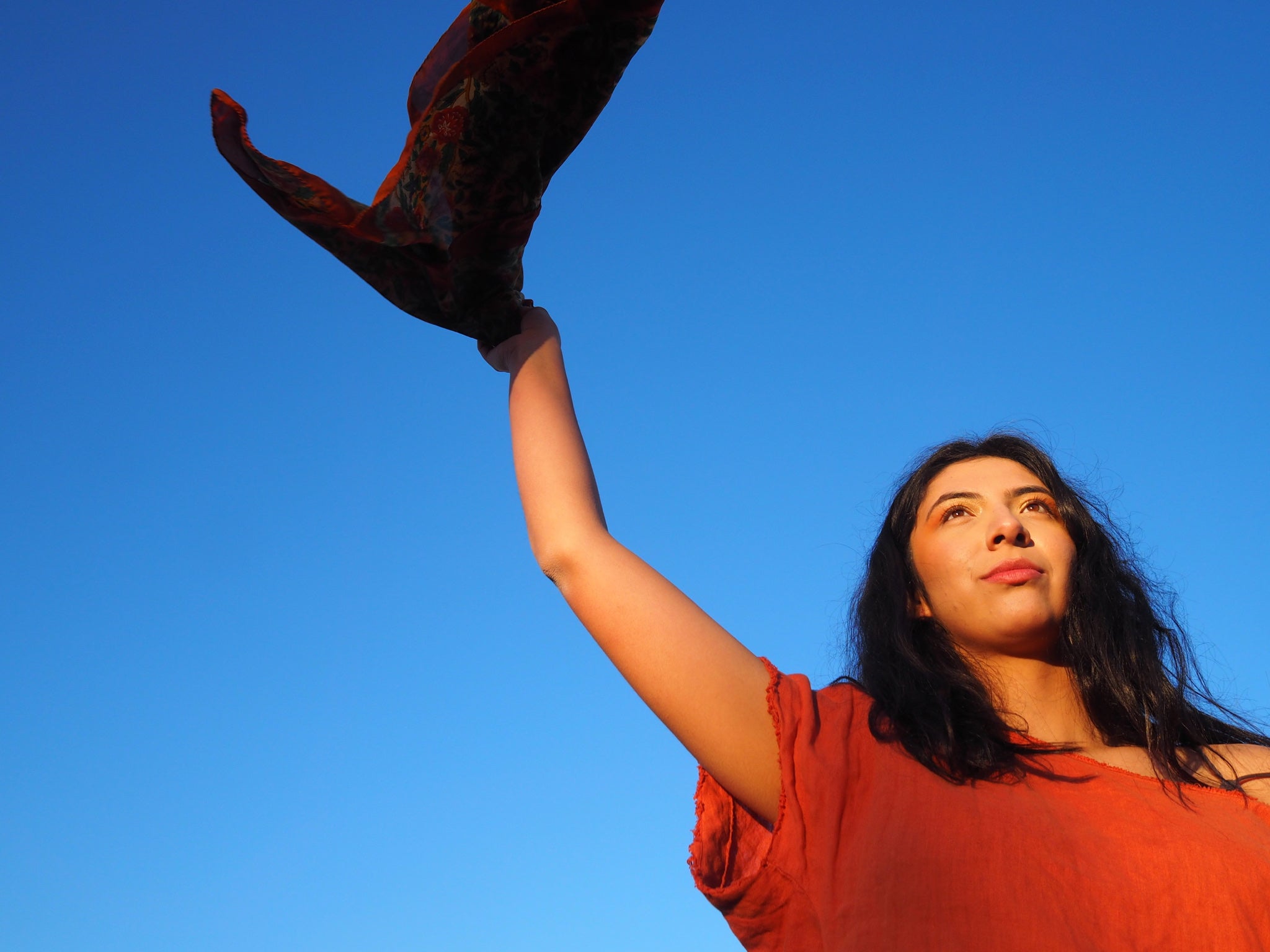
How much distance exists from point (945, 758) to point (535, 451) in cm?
100

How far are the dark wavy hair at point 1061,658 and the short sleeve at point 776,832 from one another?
9.4 inches

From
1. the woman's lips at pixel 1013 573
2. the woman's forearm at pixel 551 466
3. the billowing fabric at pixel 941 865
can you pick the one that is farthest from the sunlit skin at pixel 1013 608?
the woman's forearm at pixel 551 466

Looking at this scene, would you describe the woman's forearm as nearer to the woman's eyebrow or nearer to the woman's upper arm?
the woman's upper arm

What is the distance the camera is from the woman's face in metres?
2.62

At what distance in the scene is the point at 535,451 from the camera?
7.13ft

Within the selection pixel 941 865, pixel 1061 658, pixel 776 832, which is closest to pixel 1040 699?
pixel 1061 658

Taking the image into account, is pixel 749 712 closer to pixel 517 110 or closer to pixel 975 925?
pixel 975 925

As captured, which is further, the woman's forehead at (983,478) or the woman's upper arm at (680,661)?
the woman's forehead at (983,478)

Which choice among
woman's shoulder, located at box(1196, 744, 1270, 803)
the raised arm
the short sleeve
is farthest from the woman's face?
the raised arm

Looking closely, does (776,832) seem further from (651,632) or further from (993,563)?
(993,563)

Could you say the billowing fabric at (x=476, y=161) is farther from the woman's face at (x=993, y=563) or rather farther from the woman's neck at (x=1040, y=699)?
the woman's neck at (x=1040, y=699)

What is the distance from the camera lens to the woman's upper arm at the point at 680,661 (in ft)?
6.49

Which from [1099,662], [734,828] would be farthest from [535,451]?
[1099,662]

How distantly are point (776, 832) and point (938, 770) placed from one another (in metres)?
0.38
